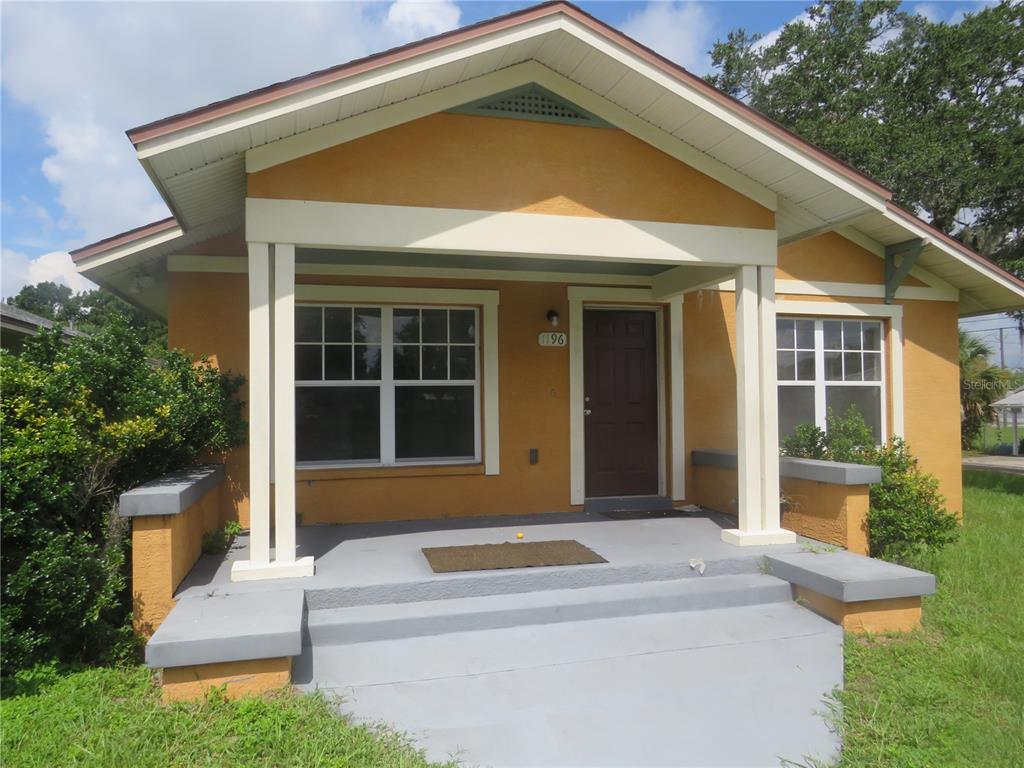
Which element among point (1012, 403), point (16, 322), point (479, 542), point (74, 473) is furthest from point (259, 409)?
point (1012, 403)

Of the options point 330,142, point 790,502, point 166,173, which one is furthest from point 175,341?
point 790,502

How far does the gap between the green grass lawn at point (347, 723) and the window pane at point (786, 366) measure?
430 cm

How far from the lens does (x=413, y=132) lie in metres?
5.39

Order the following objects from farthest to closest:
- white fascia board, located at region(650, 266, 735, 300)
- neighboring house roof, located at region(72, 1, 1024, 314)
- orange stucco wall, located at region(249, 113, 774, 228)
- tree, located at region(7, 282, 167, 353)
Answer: tree, located at region(7, 282, 167, 353), white fascia board, located at region(650, 266, 735, 300), orange stucco wall, located at region(249, 113, 774, 228), neighboring house roof, located at region(72, 1, 1024, 314)

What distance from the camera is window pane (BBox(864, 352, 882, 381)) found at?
365 inches

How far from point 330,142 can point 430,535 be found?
3550 millimetres

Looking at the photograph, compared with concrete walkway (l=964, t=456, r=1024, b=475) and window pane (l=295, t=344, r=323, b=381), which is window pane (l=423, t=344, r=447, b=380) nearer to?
window pane (l=295, t=344, r=323, b=381)

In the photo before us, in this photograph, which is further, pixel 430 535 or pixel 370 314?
pixel 370 314

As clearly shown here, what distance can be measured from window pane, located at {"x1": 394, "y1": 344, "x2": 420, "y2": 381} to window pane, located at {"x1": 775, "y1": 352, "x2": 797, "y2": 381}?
4.64 metres

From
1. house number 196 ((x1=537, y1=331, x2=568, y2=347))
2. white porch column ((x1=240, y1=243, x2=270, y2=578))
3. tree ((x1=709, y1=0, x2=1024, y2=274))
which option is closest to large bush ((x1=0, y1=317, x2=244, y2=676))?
white porch column ((x1=240, y1=243, x2=270, y2=578))

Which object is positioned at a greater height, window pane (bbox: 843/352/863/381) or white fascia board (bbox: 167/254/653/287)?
white fascia board (bbox: 167/254/653/287)

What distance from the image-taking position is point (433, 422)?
7738 mm

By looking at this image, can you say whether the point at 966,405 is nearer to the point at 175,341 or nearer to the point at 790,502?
the point at 790,502

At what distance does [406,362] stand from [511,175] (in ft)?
9.12
